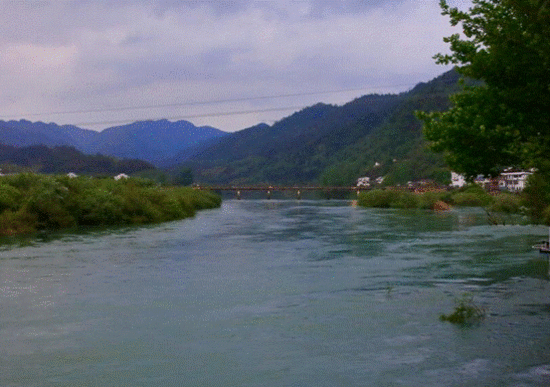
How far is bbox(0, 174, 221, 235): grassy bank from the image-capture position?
56.3 meters

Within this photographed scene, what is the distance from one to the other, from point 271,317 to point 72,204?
44680mm

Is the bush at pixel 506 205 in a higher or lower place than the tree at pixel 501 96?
lower

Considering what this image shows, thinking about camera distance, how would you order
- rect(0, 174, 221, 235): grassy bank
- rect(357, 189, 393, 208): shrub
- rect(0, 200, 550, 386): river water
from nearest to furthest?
rect(0, 200, 550, 386): river water, rect(0, 174, 221, 235): grassy bank, rect(357, 189, 393, 208): shrub

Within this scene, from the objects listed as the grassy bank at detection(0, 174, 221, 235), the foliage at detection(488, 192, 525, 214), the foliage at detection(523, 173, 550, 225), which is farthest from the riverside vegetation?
the foliage at detection(523, 173, 550, 225)

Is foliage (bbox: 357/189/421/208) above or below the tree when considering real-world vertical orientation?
below

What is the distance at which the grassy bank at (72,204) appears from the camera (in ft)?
185

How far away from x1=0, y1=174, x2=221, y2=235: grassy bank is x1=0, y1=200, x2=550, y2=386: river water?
1452 centimetres

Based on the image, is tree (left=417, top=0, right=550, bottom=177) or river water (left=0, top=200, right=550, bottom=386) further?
river water (left=0, top=200, right=550, bottom=386)

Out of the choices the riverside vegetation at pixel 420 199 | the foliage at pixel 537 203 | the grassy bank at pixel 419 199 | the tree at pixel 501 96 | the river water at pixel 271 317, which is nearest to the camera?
the tree at pixel 501 96

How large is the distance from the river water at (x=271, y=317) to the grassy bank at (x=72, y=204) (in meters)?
14.5

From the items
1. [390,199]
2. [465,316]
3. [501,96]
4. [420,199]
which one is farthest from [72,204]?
[390,199]

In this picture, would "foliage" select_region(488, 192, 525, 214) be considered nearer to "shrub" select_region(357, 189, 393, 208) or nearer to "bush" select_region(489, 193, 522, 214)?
"bush" select_region(489, 193, 522, 214)

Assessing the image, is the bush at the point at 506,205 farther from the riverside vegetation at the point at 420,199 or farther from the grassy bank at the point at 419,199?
the grassy bank at the point at 419,199

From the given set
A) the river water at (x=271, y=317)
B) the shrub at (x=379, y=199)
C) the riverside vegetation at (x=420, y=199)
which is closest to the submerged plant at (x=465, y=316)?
the river water at (x=271, y=317)
